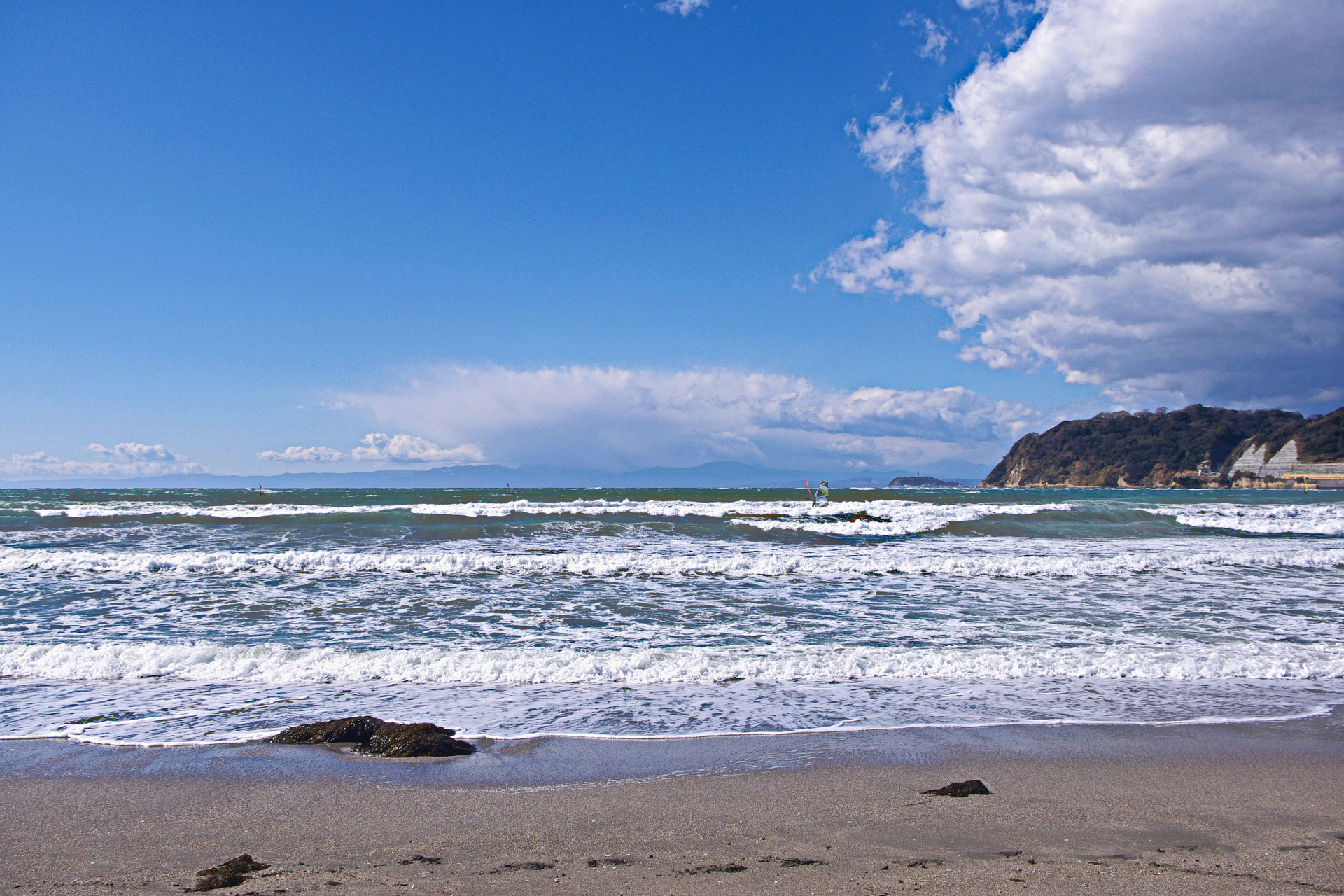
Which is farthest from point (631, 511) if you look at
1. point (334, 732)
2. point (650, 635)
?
point (334, 732)

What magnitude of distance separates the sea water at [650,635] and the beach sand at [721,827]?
3.29ft

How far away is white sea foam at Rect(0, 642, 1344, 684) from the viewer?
746 cm

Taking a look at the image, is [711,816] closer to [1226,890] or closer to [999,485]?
[1226,890]

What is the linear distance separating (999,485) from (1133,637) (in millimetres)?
162233

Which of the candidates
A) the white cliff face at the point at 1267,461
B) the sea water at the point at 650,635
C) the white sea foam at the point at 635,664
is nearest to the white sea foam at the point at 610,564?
the sea water at the point at 650,635

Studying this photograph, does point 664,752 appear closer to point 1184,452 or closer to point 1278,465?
point 1278,465

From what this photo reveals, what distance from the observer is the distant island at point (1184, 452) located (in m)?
104

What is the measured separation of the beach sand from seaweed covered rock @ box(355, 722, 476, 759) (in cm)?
24

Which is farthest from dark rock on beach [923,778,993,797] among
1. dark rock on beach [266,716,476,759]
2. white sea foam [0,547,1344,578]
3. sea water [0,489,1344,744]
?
white sea foam [0,547,1344,578]

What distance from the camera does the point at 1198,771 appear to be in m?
4.93

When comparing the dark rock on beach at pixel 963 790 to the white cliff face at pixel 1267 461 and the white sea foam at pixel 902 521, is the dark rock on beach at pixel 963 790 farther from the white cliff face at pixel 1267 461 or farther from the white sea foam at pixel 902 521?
the white cliff face at pixel 1267 461

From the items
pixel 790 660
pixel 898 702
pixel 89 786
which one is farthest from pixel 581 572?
pixel 89 786

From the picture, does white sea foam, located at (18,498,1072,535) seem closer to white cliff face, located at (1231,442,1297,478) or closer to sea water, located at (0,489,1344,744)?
sea water, located at (0,489,1344,744)

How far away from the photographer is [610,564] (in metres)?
15.5
